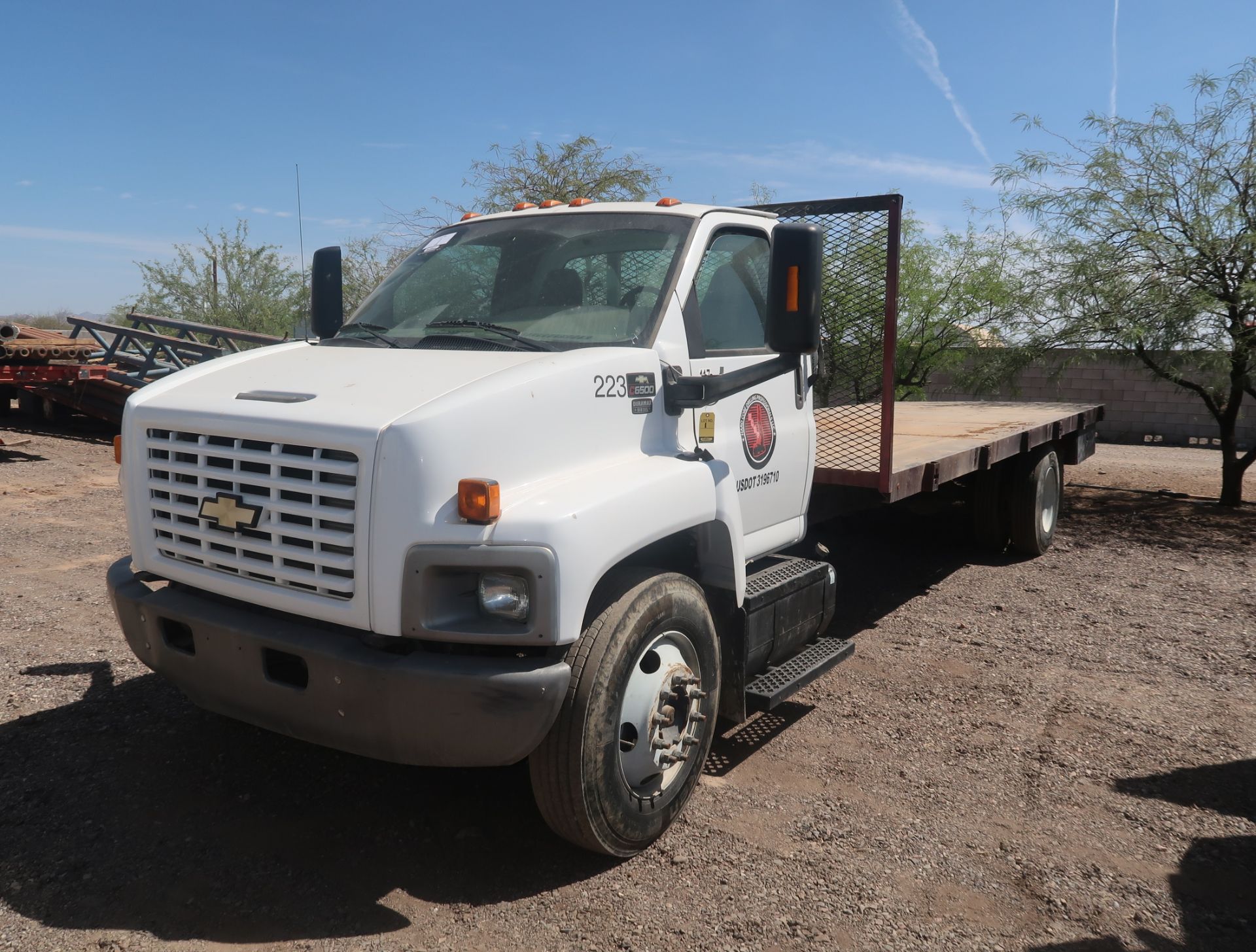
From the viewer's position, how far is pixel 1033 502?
26.4 feet

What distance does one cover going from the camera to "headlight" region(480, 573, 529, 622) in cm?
285

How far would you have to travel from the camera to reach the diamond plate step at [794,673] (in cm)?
392

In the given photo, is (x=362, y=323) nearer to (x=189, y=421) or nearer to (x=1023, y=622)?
(x=189, y=421)

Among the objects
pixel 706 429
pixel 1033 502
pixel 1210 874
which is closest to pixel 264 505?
pixel 706 429

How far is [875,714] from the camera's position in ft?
15.8

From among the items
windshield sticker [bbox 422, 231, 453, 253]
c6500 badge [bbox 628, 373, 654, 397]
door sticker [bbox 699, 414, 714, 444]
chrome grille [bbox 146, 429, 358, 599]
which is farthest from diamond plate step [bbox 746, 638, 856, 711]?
windshield sticker [bbox 422, 231, 453, 253]

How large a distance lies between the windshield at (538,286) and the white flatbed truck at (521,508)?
0.01 metres

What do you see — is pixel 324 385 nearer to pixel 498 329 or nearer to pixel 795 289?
pixel 498 329

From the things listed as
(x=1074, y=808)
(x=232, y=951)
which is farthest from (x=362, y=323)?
(x=1074, y=808)

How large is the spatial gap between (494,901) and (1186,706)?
3766 mm

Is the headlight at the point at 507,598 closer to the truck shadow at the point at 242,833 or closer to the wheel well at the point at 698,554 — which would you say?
the wheel well at the point at 698,554

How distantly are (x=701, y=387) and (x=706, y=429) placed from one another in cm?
24

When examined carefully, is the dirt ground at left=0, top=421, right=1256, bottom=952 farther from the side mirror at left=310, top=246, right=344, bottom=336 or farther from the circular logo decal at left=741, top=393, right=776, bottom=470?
the side mirror at left=310, top=246, right=344, bottom=336

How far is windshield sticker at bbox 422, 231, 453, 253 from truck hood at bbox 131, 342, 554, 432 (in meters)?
0.81
